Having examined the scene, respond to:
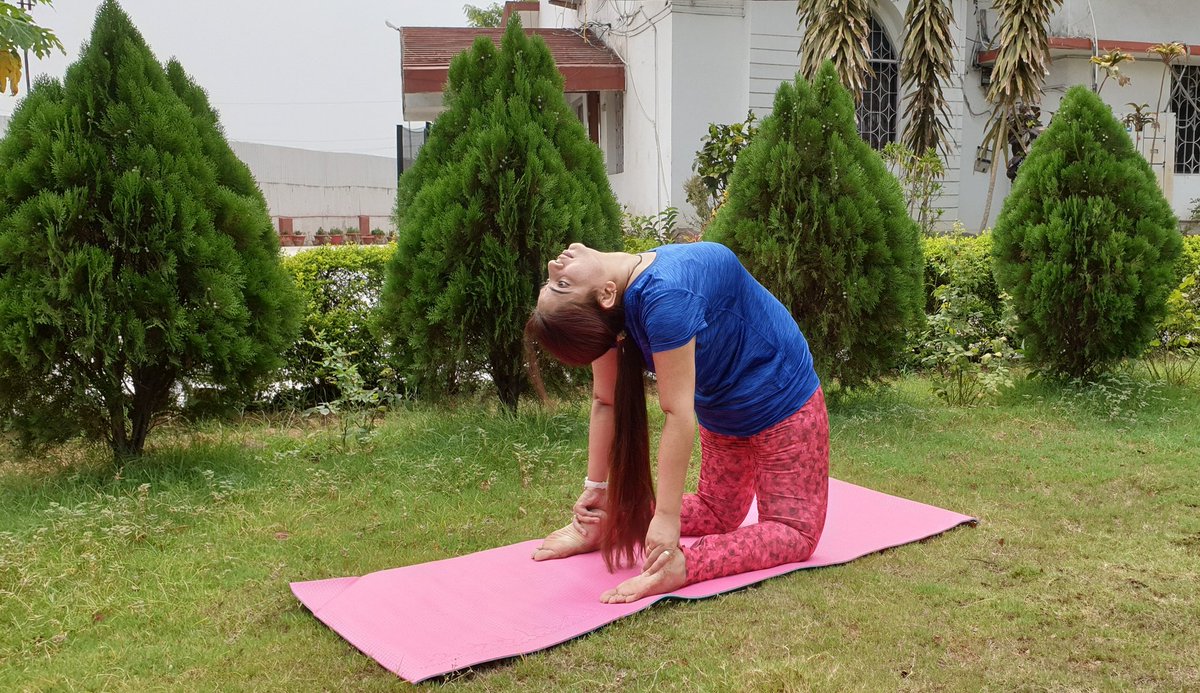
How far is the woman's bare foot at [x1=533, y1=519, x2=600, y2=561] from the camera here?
12.2 feet

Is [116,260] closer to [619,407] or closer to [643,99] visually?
[619,407]

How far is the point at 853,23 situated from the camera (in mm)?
11688

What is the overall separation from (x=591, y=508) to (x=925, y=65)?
34.8ft

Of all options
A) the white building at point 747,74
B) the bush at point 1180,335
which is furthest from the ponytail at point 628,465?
the white building at point 747,74

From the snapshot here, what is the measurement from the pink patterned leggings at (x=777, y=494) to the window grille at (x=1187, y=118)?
14540mm

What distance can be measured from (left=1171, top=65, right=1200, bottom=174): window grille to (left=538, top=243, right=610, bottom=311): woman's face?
15180mm

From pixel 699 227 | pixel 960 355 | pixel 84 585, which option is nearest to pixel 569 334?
pixel 84 585

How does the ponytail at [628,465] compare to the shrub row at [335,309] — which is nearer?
the ponytail at [628,465]

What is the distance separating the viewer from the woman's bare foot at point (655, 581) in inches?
128

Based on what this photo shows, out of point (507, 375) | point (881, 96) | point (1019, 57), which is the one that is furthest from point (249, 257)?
point (881, 96)

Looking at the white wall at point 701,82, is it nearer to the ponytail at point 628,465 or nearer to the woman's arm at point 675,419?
the ponytail at point 628,465

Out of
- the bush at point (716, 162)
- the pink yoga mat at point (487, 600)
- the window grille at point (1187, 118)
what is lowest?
the pink yoga mat at point (487, 600)

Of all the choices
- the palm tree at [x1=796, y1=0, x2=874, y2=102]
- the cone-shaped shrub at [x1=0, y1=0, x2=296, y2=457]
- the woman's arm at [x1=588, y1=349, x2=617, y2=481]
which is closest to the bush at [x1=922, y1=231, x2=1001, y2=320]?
the palm tree at [x1=796, y1=0, x2=874, y2=102]

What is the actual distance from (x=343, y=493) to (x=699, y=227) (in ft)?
27.6
